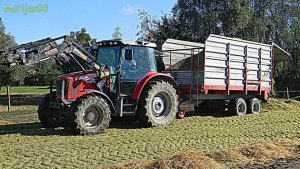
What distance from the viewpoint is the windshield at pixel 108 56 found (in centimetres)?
1062

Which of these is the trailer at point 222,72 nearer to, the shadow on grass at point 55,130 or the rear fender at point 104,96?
the shadow on grass at point 55,130

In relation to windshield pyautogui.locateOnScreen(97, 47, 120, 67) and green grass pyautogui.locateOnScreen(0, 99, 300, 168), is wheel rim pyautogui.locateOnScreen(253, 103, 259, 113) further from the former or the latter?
windshield pyautogui.locateOnScreen(97, 47, 120, 67)

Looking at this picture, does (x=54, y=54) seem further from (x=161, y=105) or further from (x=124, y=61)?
(x=161, y=105)

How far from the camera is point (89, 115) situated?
9.48 metres

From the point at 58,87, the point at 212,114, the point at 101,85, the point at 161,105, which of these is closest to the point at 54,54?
the point at 58,87

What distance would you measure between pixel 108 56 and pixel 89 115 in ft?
6.77

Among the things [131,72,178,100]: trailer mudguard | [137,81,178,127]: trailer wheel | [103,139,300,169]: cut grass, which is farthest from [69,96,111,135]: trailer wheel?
[103,139,300,169]: cut grass

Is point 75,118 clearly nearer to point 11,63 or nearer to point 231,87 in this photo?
point 11,63

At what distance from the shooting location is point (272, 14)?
29.3 m

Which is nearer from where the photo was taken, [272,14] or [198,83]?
[198,83]

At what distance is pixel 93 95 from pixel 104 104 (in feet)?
1.17

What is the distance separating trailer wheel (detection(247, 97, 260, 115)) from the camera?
14781mm

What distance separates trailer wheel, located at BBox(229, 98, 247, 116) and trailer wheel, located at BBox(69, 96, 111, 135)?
596cm

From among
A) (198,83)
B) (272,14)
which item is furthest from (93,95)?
(272,14)
